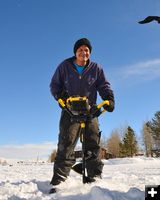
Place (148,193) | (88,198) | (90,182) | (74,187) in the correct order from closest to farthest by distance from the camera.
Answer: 1. (148,193)
2. (88,198)
3. (74,187)
4. (90,182)

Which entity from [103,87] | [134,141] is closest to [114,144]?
[134,141]

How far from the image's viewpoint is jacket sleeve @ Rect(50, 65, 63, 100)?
16.2ft

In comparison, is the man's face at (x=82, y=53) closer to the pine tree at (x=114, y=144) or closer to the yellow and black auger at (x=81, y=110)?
the yellow and black auger at (x=81, y=110)

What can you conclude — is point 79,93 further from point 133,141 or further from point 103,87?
point 133,141

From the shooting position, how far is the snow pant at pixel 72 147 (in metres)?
4.73

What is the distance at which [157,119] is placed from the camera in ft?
158

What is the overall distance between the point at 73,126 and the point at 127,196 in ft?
4.98

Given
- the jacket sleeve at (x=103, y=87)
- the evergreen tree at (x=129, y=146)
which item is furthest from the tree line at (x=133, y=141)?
the jacket sleeve at (x=103, y=87)

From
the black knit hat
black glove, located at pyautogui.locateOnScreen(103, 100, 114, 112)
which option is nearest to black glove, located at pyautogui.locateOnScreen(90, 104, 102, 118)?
black glove, located at pyautogui.locateOnScreen(103, 100, 114, 112)

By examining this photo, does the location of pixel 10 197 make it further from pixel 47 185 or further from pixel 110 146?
pixel 110 146

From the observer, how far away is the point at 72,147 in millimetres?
4848

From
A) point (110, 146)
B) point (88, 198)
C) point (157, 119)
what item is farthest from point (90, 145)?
point (110, 146)

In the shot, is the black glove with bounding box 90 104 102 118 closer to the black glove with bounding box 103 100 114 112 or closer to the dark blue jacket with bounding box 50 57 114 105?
the black glove with bounding box 103 100 114 112

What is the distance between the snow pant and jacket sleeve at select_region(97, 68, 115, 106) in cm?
41
